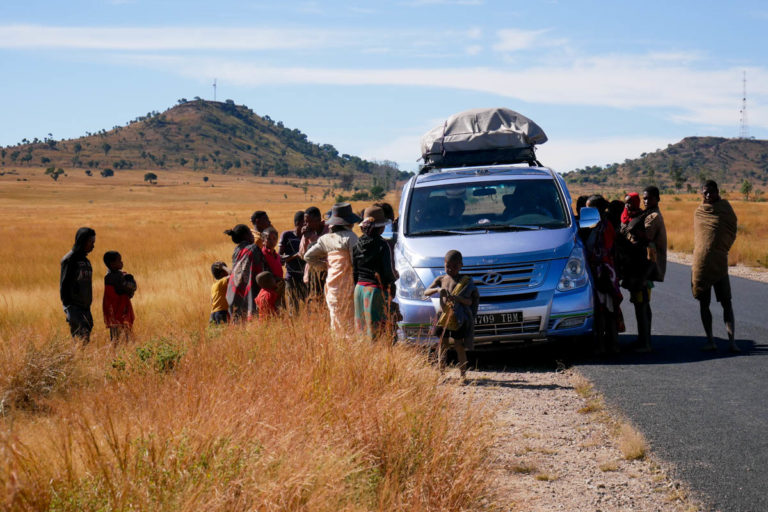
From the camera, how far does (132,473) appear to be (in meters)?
3.84

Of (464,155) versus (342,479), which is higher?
(464,155)

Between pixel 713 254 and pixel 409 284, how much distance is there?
3667 millimetres

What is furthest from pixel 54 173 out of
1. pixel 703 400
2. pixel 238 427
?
pixel 238 427

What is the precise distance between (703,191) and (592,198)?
1.28 meters

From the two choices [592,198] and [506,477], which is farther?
[592,198]

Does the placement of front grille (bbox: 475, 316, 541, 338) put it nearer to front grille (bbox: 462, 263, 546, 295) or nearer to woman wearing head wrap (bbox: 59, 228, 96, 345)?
front grille (bbox: 462, 263, 546, 295)

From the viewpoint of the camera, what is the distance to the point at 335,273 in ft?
27.5

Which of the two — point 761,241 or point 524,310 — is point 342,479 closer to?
point 524,310

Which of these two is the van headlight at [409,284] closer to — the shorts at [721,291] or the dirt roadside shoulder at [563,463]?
the dirt roadside shoulder at [563,463]

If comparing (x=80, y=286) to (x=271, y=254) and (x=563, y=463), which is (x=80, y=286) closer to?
(x=271, y=254)

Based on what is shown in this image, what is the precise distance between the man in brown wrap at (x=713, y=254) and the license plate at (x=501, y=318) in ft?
8.00

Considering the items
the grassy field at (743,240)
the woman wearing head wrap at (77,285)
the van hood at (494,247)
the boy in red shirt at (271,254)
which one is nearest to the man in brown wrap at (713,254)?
the van hood at (494,247)

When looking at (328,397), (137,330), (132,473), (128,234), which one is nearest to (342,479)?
(132,473)

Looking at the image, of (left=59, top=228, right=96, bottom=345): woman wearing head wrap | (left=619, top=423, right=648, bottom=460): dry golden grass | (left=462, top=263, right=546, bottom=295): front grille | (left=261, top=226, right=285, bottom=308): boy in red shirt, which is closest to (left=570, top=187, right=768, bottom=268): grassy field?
(left=462, top=263, right=546, bottom=295): front grille
